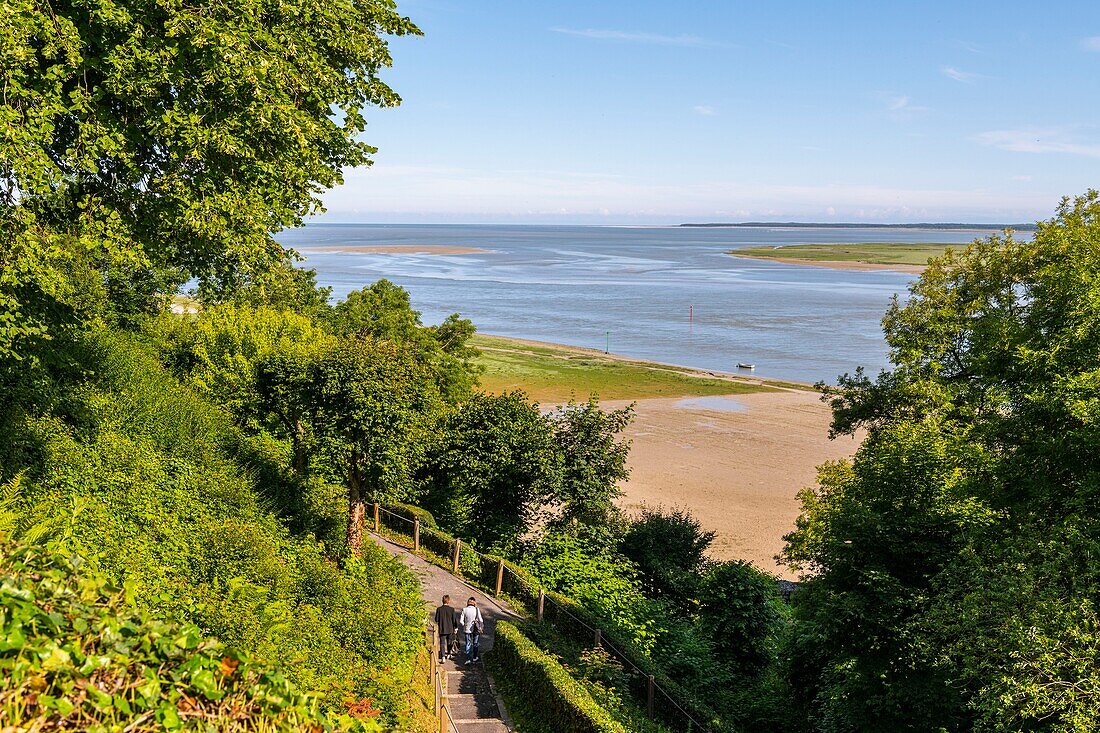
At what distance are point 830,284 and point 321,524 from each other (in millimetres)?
127015

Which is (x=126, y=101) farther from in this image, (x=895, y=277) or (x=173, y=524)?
(x=895, y=277)

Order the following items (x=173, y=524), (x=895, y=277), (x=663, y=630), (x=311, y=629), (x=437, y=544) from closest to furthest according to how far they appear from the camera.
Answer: (x=311, y=629), (x=173, y=524), (x=663, y=630), (x=437, y=544), (x=895, y=277)

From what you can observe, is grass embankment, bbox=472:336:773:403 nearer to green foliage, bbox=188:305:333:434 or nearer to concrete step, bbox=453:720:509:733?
green foliage, bbox=188:305:333:434

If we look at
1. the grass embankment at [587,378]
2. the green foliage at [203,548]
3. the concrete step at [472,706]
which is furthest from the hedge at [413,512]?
the grass embankment at [587,378]

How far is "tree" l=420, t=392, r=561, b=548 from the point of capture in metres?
21.2

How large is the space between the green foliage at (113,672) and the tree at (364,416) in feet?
39.8

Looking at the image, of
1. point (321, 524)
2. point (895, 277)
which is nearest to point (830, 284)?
point (895, 277)

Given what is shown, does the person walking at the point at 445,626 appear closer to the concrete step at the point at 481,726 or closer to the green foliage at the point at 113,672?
the concrete step at the point at 481,726

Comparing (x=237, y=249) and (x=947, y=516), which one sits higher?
(x=237, y=249)

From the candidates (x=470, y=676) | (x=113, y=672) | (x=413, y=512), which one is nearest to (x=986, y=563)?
(x=470, y=676)

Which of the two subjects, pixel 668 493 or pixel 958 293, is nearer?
pixel 958 293

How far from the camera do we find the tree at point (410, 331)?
34.4 metres

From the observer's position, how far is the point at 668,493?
3425cm

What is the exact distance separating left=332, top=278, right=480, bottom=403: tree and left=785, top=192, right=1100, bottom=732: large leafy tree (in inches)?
856
